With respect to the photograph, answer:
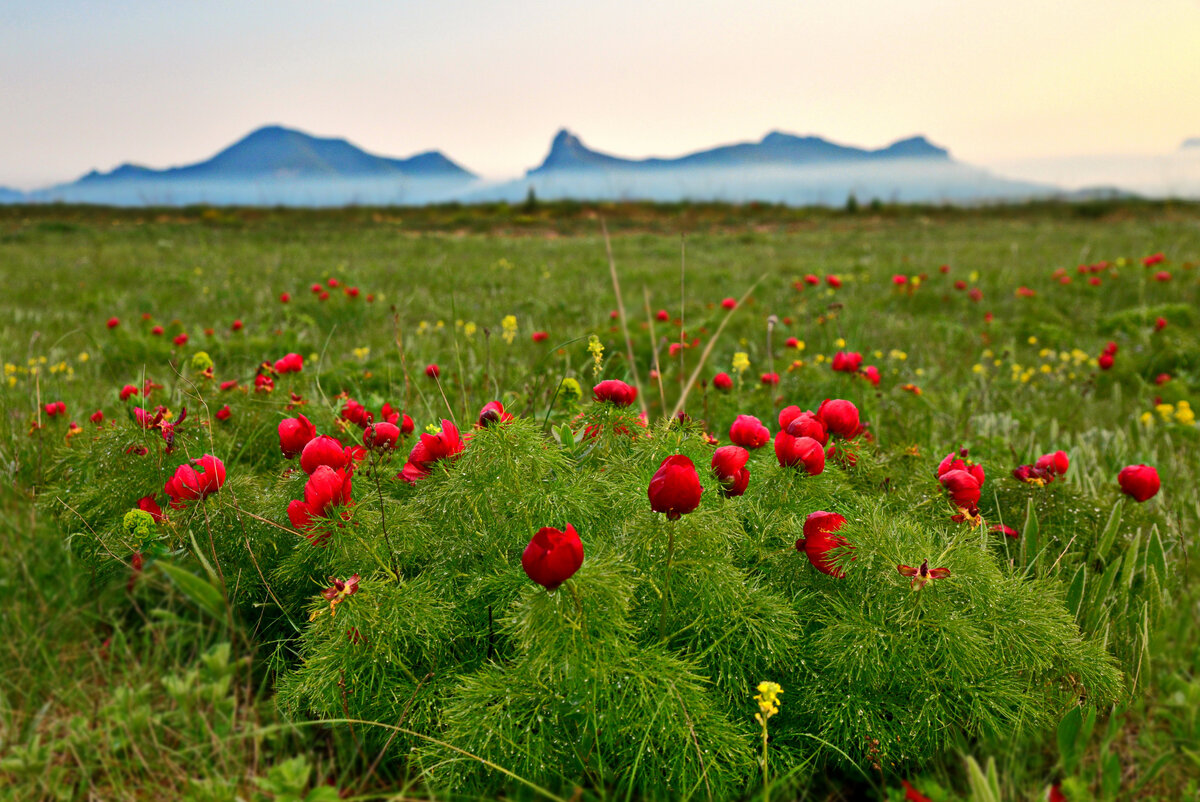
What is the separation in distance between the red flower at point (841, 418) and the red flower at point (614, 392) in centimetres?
50

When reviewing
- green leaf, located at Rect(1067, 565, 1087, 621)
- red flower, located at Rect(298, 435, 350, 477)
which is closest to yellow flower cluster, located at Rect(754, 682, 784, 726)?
red flower, located at Rect(298, 435, 350, 477)

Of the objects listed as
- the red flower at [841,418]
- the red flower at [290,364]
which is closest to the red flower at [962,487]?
the red flower at [841,418]

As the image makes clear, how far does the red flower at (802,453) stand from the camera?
1468mm

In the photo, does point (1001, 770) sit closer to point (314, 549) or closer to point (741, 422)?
point (741, 422)

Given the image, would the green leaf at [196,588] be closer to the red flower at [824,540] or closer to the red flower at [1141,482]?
the red flower at [824,540]

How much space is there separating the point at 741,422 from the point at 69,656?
145 centimetres

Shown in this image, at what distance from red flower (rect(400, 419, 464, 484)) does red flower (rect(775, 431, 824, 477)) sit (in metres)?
0.71

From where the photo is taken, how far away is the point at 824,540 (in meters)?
1.28

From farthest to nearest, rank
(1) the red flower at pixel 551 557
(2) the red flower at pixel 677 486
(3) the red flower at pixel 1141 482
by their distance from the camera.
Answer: (3) the red flower at pixel 1141 482, (2) the red flower at pixel 677 486, (1) the red flower at pixel 551 557

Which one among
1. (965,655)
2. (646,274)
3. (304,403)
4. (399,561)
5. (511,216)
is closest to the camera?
(965,655)

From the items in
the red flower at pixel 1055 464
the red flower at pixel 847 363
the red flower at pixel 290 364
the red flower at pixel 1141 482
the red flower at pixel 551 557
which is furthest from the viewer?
the red flower at pixel 847 363

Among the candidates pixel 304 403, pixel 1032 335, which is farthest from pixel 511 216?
pixel 304 403

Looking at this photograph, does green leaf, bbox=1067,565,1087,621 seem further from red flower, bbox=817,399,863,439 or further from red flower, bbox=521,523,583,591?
red flower, bbox=521,523,583,591

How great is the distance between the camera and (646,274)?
8680 millimetres
